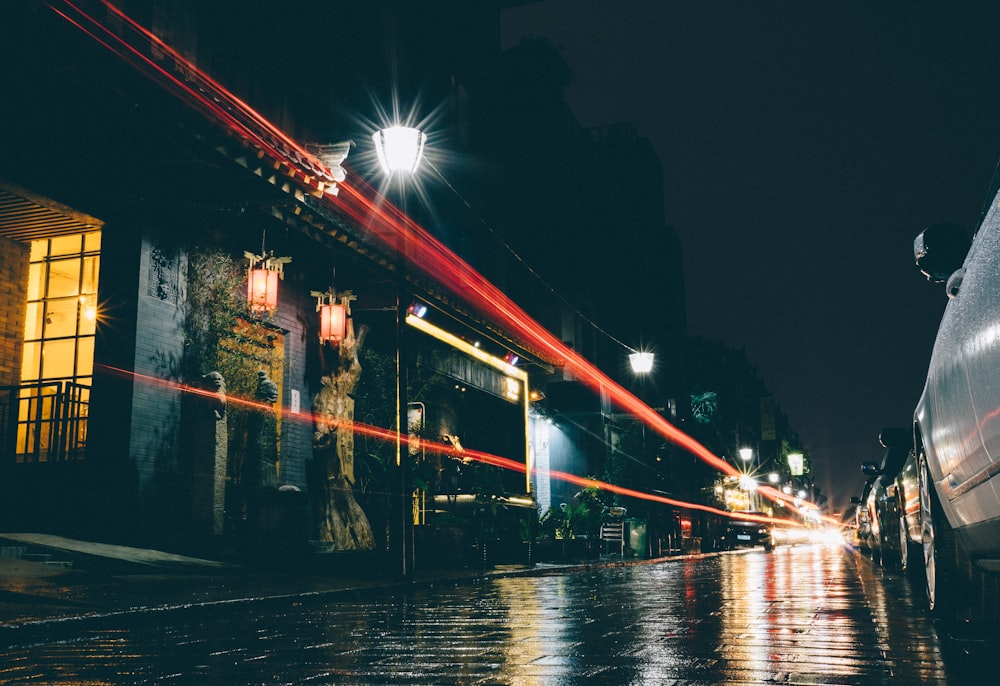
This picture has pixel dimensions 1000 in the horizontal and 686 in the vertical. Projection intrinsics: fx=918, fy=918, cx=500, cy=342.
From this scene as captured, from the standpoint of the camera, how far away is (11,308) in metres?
15.0

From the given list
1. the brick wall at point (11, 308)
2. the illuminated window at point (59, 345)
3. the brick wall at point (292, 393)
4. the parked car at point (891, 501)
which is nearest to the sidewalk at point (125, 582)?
the illuminated window at point (59, 345)

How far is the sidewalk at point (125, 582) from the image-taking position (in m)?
8.37

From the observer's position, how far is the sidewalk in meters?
8.37

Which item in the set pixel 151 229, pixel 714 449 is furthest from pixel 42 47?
pixel 714 449

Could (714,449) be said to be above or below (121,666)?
above

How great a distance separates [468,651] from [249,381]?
1106cm

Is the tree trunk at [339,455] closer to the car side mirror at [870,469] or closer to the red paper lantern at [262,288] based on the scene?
the red paper lantern at [262,288]

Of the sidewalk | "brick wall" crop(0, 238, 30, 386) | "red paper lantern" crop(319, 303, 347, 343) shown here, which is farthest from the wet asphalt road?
"brick wall" crop(0, 238, 30, 386)

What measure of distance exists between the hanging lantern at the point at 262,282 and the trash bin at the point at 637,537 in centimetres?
2007

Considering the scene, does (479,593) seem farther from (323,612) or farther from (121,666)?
(121,666)

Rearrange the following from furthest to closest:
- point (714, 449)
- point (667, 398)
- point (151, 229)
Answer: point (714, 449), point (667, 398), point (151, 229)

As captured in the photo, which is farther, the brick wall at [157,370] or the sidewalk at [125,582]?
the brick wall at [157,370]

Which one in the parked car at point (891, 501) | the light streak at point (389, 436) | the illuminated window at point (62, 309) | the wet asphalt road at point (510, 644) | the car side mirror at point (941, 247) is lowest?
the wet asphalt road at point (510, 644)

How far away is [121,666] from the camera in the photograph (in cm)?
573
